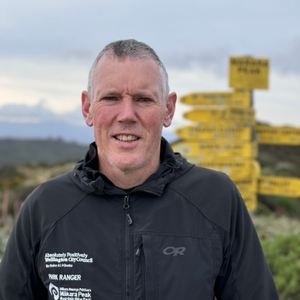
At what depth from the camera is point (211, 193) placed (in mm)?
2252

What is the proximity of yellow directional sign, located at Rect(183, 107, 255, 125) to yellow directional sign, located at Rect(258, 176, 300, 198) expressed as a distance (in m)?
1.36

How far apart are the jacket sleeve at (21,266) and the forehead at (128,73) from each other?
867 mm

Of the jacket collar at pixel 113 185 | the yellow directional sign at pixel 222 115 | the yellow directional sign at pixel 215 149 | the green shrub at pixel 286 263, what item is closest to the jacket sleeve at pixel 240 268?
the jacket collar at pixel 113 185

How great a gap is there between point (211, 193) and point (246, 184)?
6456 millimetres

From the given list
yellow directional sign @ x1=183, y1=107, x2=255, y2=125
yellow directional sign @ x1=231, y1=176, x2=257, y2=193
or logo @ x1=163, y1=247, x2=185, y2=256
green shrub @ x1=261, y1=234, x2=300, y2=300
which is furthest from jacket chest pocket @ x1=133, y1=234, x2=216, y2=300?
yellow directional sign @ x1=231, y1=176, x2=257, y2=193

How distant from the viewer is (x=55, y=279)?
213 cm

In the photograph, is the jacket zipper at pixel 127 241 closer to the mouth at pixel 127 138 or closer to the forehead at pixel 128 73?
the mouth at pixel 127 138

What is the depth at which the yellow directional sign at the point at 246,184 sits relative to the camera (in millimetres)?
8375

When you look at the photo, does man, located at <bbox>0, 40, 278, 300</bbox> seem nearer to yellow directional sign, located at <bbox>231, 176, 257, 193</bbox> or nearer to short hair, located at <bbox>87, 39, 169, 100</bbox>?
short hair, located at <bbox>87, 39, 169, 100</bbox>

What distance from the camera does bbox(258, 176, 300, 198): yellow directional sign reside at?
26.6 ft

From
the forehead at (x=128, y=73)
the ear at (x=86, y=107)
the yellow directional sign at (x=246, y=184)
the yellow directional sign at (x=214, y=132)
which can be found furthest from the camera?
the yellow directional sign at (x=246, y=184)

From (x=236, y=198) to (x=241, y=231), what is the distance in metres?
0.19

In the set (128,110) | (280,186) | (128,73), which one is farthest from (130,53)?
(280,186)

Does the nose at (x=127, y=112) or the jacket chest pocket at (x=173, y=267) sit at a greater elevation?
the nose at (x=127, y=112)
